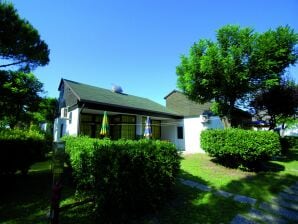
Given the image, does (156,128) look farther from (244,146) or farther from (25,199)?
(25,199)

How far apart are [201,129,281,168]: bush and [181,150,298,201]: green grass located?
617 millimetres

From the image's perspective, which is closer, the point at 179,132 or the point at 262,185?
the point at 262,185

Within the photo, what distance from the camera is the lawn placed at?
15.1 feet

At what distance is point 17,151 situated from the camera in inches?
265

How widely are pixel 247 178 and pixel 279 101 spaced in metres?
9.34

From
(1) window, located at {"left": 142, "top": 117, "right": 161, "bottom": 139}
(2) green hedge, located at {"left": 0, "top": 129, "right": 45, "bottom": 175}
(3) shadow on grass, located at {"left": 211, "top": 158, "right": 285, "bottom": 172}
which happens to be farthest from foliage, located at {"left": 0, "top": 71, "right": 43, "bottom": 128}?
(3) shadow on grass, located at {"left": 211, "top": 158, "right": 285, "bottom": 172}

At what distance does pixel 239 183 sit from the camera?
25.4ft

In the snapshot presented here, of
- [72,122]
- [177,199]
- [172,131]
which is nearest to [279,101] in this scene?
[172,131]

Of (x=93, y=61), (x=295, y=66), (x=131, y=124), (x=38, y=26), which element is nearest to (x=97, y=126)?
(x=131, y=124)

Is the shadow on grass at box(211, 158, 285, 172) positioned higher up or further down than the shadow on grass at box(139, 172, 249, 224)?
higher up

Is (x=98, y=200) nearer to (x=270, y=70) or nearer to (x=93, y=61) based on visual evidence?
(x=93, y=61)

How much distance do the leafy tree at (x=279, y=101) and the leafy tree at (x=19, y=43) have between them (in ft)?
52.4

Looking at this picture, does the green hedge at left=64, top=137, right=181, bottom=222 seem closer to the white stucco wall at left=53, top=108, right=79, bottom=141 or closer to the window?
the white stucco wall at left=53, top=108, right=79, bottom=141

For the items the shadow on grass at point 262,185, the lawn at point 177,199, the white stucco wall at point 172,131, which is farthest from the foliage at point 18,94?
the shadow on grass at point 262,185
